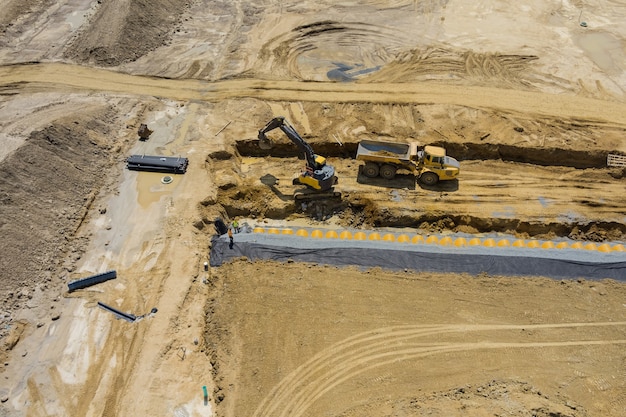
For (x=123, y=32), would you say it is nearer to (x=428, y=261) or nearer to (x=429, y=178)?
(x=429, y=178)

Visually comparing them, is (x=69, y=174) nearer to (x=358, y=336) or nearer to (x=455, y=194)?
(x=358, y=336)

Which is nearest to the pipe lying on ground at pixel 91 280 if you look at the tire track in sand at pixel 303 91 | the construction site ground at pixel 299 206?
the construction site ground at pixel 299 206

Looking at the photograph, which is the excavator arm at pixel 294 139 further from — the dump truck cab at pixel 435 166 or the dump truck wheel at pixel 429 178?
the dump truck wheel at pixel 429 178

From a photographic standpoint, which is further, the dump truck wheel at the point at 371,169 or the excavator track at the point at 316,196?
the dump truck wheel at the point at 371,169

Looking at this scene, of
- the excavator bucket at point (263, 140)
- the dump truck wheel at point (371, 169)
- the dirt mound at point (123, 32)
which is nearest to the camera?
the excavator bucket at point (263, 140)

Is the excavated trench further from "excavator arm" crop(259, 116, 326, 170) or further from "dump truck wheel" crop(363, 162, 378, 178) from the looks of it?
"excavator arm" crop(259, 116, 326, 170)

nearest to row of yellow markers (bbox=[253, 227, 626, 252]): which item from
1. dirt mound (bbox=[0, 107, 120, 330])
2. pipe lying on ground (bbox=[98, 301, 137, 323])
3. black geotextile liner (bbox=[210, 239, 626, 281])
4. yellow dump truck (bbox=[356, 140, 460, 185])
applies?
black geotextile liner (bbox=[210, 239, 626, 281])

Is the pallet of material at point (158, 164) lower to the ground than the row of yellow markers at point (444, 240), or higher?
higher
